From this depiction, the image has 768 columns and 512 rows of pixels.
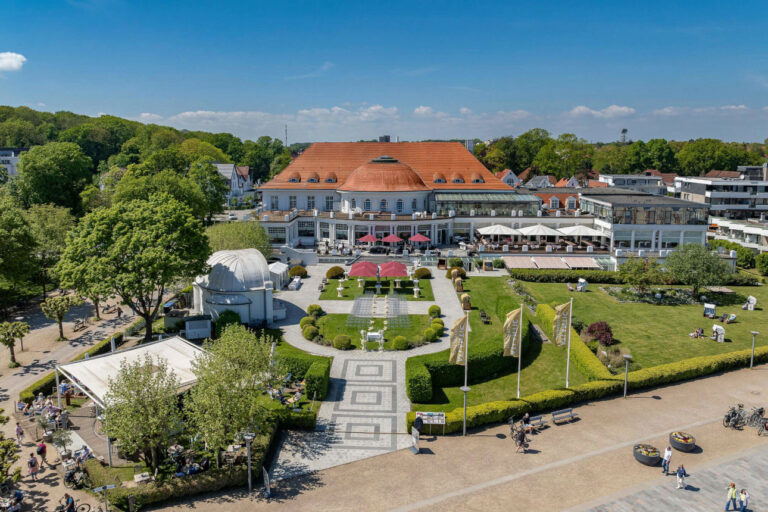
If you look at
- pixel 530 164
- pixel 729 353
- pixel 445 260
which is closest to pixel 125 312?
pixel 445 260

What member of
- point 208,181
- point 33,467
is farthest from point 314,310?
point 208,181

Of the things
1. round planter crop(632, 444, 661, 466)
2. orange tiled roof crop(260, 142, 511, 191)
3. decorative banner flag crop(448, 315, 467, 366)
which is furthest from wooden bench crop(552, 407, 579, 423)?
orange tiled roof crop(260, 142, 511, 191)

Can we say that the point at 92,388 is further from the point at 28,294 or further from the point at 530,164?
the point at 530,164

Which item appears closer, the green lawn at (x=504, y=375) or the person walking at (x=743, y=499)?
the person walking at (x=743, y=499)

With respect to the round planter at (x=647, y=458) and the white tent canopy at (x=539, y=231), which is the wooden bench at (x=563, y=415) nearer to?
the round planter at (x=647, y=458)

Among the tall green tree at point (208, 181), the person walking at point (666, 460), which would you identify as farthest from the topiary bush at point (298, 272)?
the person walking at point (666, 460)

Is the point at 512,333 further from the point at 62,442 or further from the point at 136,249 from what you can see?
the point at 136,249

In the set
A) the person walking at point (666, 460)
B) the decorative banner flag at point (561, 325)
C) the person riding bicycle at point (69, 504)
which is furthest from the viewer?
the decorative banner flag at point (561, 325)
